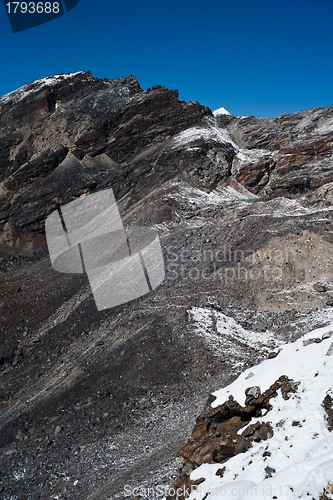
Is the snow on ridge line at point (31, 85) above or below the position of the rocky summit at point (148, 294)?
above

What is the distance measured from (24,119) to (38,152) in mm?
7080

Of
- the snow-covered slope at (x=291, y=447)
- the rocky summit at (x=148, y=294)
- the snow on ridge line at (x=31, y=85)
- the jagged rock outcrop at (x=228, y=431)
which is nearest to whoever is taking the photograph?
the snow-covered slope at (x=291, y=447)

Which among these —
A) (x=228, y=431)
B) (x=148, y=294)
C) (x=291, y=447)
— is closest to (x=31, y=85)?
(x=148, y=294)

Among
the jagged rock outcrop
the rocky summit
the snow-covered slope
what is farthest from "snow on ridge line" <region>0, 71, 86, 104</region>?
the snow-covered slope

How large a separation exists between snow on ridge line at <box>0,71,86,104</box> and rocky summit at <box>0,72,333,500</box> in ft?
0.95

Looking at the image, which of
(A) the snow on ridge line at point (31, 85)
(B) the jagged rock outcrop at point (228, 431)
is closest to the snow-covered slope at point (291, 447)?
(B) the jagged rock outcrop at point (228, 431)

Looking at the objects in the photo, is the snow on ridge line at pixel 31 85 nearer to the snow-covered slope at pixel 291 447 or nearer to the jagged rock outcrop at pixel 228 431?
the jagged rock outcrop at pixel 228 431

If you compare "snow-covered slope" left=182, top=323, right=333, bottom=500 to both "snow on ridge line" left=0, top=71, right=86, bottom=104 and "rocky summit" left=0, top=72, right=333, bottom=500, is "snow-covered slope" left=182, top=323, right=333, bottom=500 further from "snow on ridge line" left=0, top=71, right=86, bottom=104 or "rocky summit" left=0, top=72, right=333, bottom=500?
"snow on ridge line" left=0, top=71, right=86, bottom=104

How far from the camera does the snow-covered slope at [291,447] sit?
16.6 feet

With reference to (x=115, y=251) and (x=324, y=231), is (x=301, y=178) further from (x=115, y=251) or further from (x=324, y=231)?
(x=115, y=251)

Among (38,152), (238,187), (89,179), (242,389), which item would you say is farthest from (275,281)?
(38,152)

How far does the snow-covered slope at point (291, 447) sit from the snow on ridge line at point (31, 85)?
5186 cm

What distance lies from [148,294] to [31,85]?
43.3m

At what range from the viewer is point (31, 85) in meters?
48.3
